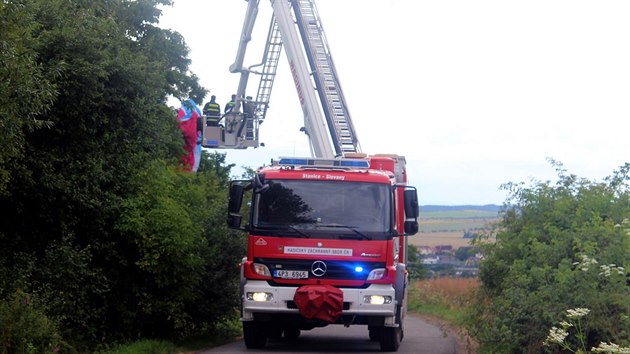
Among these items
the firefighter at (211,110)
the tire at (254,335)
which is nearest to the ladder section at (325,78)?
the firefighter at (211,110)

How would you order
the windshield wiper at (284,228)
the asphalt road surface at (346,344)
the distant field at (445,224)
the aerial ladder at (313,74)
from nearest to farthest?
1. the windshield wiper at (284,228)
2. the asphalt road surface at (346,344)
3. the aerial ladder at (313,74)
4. the distant field at (445,224)

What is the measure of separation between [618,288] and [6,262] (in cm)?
896

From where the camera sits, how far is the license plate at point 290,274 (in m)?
16.5

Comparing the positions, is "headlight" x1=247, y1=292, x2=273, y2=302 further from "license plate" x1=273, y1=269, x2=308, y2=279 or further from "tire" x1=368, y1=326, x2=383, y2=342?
"tire" x1=368, y1=326, x2=383, y2=342

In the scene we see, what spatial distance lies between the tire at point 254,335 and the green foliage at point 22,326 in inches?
184

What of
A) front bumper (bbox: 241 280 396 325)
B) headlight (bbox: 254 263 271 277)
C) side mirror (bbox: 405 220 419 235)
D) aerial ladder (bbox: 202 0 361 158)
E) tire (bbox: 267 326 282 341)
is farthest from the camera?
aerial ladder (bbox: 202 0 361 158)

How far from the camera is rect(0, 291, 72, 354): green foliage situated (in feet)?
41.2

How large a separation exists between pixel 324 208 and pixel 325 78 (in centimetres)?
743

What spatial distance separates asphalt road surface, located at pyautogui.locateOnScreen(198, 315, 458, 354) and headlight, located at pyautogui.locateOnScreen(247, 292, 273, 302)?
1.37m

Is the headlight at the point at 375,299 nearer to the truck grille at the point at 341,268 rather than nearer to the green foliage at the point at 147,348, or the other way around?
the truck grille at the point at 341,268

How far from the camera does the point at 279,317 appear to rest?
16766 mm

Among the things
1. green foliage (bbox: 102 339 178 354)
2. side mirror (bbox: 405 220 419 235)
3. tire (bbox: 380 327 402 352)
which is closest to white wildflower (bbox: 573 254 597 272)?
side mirror (bbox: 405 220 419 235)

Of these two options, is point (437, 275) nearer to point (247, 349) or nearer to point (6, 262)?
point (247, 349)

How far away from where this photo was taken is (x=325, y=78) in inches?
928
